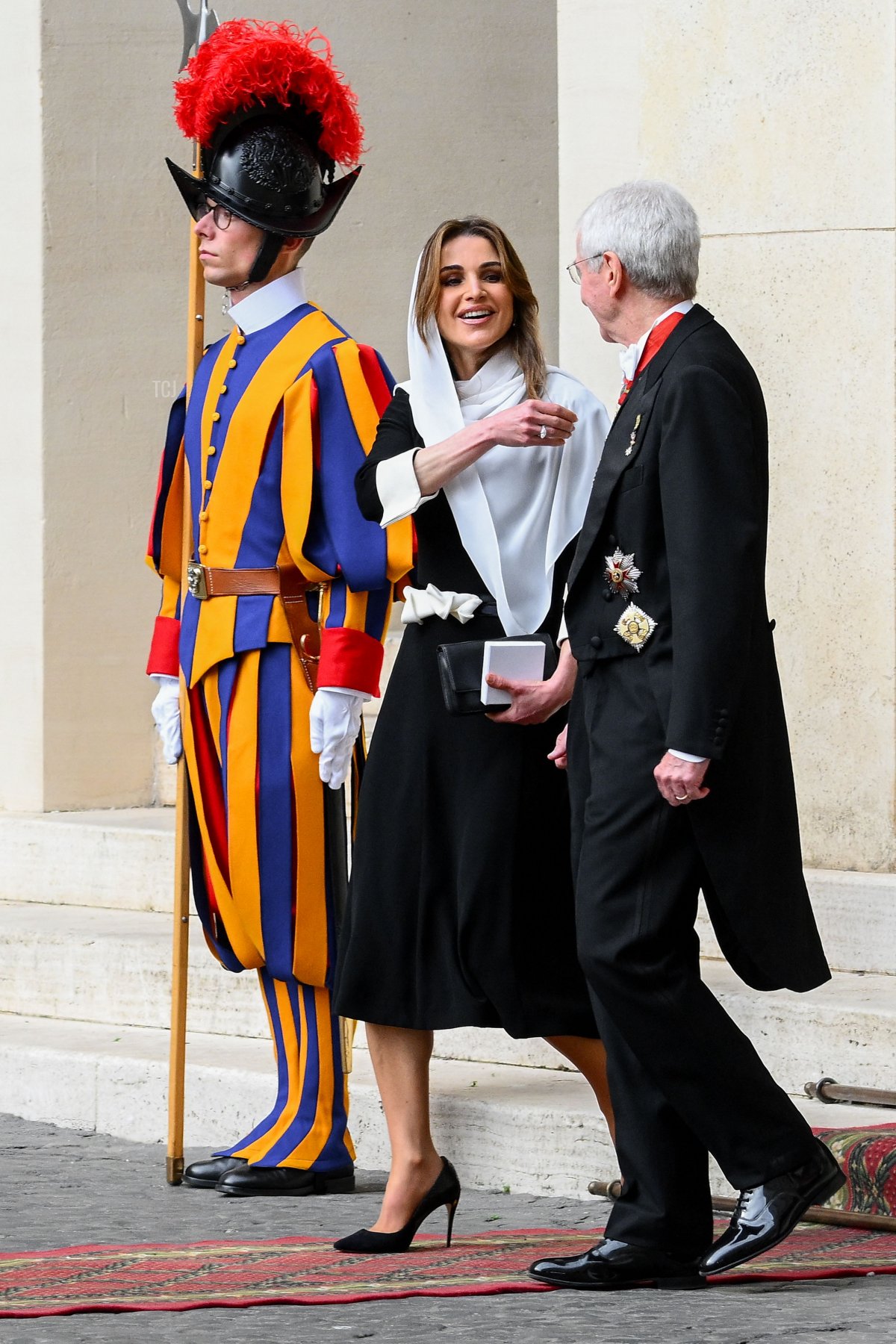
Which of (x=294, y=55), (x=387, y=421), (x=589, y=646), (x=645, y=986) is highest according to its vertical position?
(x=294, y=55)

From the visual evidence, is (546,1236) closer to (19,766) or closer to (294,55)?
(294,55)

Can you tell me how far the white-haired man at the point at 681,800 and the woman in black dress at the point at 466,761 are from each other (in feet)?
1.45

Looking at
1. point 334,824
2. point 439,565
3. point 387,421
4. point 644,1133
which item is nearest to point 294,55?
point 387,421

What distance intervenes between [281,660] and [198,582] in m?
0.24

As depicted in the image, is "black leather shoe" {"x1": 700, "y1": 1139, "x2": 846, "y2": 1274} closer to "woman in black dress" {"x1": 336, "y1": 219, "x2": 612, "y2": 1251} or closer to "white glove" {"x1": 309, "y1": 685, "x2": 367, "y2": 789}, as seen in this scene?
"woman in black dress" {"x1": 336, "y1": 219, "x2": 612, "y2": 1251}

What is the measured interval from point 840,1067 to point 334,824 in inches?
44.0

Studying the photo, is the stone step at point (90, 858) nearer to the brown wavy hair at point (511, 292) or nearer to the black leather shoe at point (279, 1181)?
the black leather shoe at point (279, 1181)

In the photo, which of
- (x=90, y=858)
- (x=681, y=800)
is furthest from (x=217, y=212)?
(x=90, y=858)

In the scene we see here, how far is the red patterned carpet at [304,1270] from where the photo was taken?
11.3 ft

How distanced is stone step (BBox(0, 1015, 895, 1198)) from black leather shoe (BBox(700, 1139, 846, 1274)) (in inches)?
29.3

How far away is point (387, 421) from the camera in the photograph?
428 cm

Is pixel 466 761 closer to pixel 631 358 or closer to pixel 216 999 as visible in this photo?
pixel 631 358

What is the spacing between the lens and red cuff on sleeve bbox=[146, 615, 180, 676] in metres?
4.77

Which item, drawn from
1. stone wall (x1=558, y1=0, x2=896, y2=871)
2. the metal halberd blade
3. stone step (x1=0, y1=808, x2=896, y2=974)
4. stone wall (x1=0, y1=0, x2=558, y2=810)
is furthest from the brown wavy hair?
stone wall (x1=0, y1=0, x2=558, y2=810)
